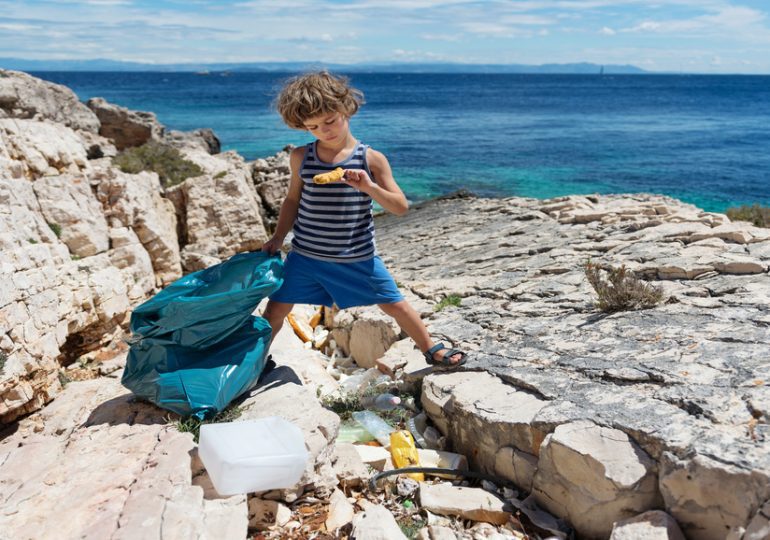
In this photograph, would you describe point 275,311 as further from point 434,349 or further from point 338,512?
point 338,512

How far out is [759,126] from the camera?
47.8 meters

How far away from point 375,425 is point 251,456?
135cm

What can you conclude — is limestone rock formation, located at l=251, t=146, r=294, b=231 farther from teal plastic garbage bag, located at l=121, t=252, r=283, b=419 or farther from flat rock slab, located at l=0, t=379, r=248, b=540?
flat rock slab, located at l=0, t=379, r=248, b=540

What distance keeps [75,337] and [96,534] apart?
13.6 feet

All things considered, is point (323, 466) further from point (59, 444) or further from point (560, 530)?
point (59, 444)

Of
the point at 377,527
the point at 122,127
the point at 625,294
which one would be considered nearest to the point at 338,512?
the point at 377,527

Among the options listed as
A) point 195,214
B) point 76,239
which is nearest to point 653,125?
point 195,214

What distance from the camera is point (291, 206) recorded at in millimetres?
4434

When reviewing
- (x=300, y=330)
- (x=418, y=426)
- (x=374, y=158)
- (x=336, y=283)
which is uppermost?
(x=374, y=158)

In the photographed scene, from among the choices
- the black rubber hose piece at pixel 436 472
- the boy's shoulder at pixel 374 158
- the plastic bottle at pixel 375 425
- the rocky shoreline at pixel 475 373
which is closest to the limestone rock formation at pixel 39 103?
the rocky shoreline at pixel 475 373

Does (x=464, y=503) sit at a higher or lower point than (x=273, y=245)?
lower

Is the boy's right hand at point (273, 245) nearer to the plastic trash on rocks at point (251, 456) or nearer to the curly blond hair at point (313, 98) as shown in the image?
the curly blond hair at point (313, 98)

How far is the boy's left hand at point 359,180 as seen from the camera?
3834 millimetres

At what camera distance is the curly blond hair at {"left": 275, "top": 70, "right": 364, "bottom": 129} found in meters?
3.80
